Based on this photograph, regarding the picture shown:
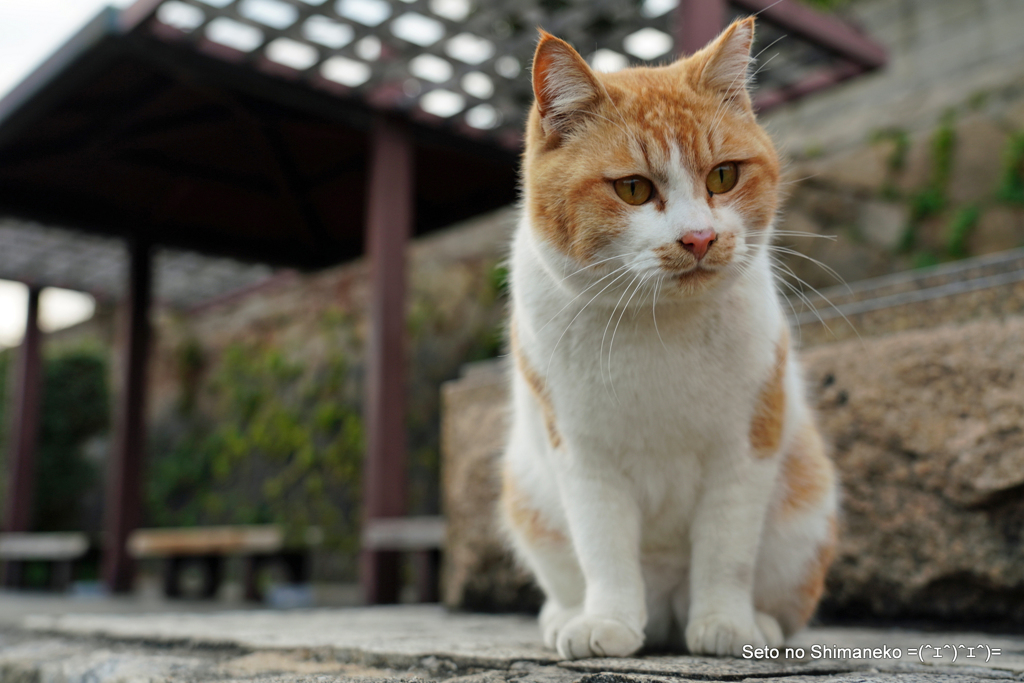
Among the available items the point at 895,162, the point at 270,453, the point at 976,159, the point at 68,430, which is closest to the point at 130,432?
the point at 270,453

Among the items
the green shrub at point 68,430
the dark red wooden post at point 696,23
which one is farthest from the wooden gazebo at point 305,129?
the green shrub at point 68,430

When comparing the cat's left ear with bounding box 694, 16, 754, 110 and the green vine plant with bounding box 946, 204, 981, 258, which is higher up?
the green vine plant with bounding box 946, 204, 981, 258

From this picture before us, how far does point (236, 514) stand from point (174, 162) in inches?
186

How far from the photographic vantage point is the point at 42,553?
6.43 m

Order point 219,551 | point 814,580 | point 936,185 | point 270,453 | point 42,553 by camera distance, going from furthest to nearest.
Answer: point 270,453 < point 42,553 < point 936,185 < point 219,551 < point 814,580

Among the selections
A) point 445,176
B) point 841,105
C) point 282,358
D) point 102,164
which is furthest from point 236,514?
point 841,105

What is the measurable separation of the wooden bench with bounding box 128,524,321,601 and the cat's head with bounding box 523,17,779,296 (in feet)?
14.9

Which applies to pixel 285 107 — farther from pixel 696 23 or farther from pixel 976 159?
pixel 976 159

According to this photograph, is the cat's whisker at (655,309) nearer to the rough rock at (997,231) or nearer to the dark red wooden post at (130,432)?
the rough rock at (997,231)

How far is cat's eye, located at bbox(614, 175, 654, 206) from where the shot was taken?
1.31 meters

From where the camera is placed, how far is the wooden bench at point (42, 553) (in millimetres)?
6348

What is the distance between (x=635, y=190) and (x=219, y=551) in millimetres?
5265

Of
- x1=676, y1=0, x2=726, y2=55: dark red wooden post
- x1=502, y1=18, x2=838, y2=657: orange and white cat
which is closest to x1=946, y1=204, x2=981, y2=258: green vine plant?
x1=676, y1=0, x2=726, y2=55: dark red wooden post

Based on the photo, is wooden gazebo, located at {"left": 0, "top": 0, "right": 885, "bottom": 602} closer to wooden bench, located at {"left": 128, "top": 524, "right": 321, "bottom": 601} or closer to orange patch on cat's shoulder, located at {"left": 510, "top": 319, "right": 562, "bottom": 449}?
wooden bench, located at {"left": 128, "top": 524, "right": 321, "bottom": 601}
